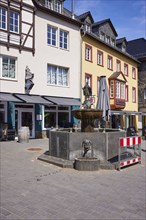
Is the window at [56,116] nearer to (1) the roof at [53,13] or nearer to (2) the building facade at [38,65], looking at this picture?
(2) the building facade at [38,65]

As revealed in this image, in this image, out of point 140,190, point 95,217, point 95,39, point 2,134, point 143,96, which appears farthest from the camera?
point 143,96

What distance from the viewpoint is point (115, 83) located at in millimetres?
27938

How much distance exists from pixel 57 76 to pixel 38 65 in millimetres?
2298

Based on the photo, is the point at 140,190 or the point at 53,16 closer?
the point at 140,190

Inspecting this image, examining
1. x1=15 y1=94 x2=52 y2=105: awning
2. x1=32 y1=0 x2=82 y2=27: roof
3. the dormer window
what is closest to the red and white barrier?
x1=15 y1=94 x2=52 y2=105: awning

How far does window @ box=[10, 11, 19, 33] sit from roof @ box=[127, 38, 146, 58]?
74.1 ft

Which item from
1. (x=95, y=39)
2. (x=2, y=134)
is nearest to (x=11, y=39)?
(x=2, y=134)

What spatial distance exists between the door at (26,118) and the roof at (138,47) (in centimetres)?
2255

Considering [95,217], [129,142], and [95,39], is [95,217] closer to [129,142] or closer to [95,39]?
[129,142]

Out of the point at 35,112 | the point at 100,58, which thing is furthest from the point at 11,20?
the point at 100,58

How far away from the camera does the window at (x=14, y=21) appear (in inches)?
685

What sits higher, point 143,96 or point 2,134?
point 143,96

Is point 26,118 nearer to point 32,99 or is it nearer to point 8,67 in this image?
point 32,99

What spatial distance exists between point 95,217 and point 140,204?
1.23 meters
